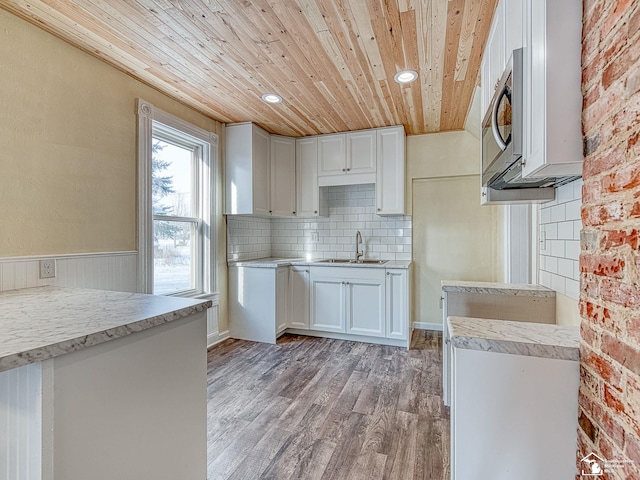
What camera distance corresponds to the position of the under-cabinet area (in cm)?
330

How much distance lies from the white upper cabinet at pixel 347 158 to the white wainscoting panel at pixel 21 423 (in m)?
3.28

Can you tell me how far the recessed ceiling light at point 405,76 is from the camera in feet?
7.75

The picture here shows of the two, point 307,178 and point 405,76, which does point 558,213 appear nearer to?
point 405,76

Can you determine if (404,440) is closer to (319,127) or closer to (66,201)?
(66,201)

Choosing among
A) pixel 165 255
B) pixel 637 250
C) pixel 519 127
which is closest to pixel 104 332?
pixel 637 250

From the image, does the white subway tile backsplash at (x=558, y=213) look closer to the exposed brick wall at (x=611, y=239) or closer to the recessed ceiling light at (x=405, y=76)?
the exposed brick wall at (x=611, y=239)

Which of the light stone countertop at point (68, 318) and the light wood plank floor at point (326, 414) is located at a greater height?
the light stone countertop at point (68, 318)

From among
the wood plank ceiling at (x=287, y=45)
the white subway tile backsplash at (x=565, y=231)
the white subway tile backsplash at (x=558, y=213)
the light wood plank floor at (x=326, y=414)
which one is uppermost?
the wood plank ceiling at (x=287, y=45)

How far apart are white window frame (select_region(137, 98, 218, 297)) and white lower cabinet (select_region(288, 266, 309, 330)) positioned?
877 millimetres

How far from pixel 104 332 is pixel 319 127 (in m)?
3.15

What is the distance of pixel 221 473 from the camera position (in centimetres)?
158

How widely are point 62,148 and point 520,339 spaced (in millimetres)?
2627

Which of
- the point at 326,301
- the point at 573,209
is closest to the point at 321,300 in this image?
the point at 326,301

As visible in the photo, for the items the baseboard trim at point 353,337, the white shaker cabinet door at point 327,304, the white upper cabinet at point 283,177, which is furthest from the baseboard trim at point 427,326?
the white upper cabinet at point 283,177
